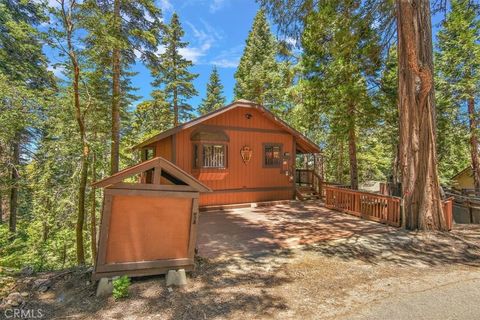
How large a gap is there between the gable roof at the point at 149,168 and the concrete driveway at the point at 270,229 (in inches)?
70.8

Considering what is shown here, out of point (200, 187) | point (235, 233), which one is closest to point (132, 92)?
point (235, 233)

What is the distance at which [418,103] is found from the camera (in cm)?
683

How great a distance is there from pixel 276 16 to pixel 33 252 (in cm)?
1447

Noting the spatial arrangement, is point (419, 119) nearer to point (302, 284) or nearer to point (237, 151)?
point (302, 284)

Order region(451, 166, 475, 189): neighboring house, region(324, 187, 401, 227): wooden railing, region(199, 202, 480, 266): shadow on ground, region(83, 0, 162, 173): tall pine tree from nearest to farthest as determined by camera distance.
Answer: region(199, 202, 480, 266): shadow on ground < region(324, 187, 401, 227): wooden railing < region(83, 0, 162, 173): tall pine tree < region(451, 166, 475, 189): neighboring house

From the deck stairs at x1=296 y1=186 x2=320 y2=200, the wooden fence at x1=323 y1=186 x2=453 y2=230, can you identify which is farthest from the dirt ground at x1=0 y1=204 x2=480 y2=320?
the deck stairs at x1=296 y1=186 x2=320 y2=200

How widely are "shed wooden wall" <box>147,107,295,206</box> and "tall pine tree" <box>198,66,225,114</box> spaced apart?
18.1 metres

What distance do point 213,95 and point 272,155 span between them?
19.0 metres

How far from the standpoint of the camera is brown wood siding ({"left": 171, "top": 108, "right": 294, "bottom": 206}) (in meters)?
9.49

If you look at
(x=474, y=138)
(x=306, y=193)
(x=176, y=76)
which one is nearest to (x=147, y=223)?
(x=306, y=193)

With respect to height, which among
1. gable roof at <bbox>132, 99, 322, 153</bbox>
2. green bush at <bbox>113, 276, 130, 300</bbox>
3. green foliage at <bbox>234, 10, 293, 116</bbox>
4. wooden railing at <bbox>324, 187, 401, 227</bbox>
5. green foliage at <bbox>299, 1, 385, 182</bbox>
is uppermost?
green foliage at <bbox>234, 10, 293, 116</bbox>

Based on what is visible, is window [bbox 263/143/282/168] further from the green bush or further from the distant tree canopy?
the green bush

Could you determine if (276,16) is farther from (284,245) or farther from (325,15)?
(284,245)

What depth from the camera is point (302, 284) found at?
403 centimetres
